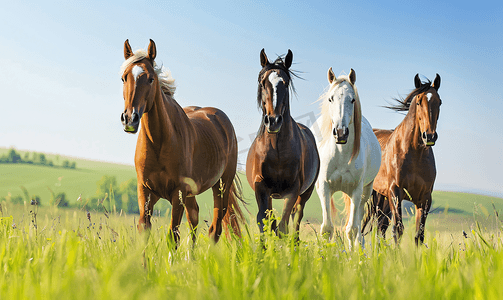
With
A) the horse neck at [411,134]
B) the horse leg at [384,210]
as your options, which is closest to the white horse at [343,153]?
the horse neck at [411,134]

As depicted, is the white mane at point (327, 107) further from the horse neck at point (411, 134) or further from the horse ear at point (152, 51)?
the horse ear at point (152, 51)

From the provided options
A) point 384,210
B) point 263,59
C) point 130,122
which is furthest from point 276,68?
point 384,210

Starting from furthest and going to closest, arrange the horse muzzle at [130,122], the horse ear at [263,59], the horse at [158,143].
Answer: the horse ear at [263,59] → the horse at [158,143] → the horse muzzle at [130,122]

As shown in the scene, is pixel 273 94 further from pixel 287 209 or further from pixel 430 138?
pixel 430 138

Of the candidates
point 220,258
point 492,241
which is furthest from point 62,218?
point 492,241

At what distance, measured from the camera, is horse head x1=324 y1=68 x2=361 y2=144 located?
5391mm

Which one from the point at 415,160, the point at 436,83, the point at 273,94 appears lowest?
the point at 415,160

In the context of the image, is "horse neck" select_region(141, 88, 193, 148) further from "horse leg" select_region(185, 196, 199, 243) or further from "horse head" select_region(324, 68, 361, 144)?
"horse head" select_region(324, 68, 361, 144)

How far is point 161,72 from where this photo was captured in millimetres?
4566

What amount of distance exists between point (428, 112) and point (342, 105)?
5.41ft

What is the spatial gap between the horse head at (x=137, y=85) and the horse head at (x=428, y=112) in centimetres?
440

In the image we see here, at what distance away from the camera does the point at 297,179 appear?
5.04 m

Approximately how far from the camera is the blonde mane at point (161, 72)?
4.09m

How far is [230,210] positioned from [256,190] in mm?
1540
